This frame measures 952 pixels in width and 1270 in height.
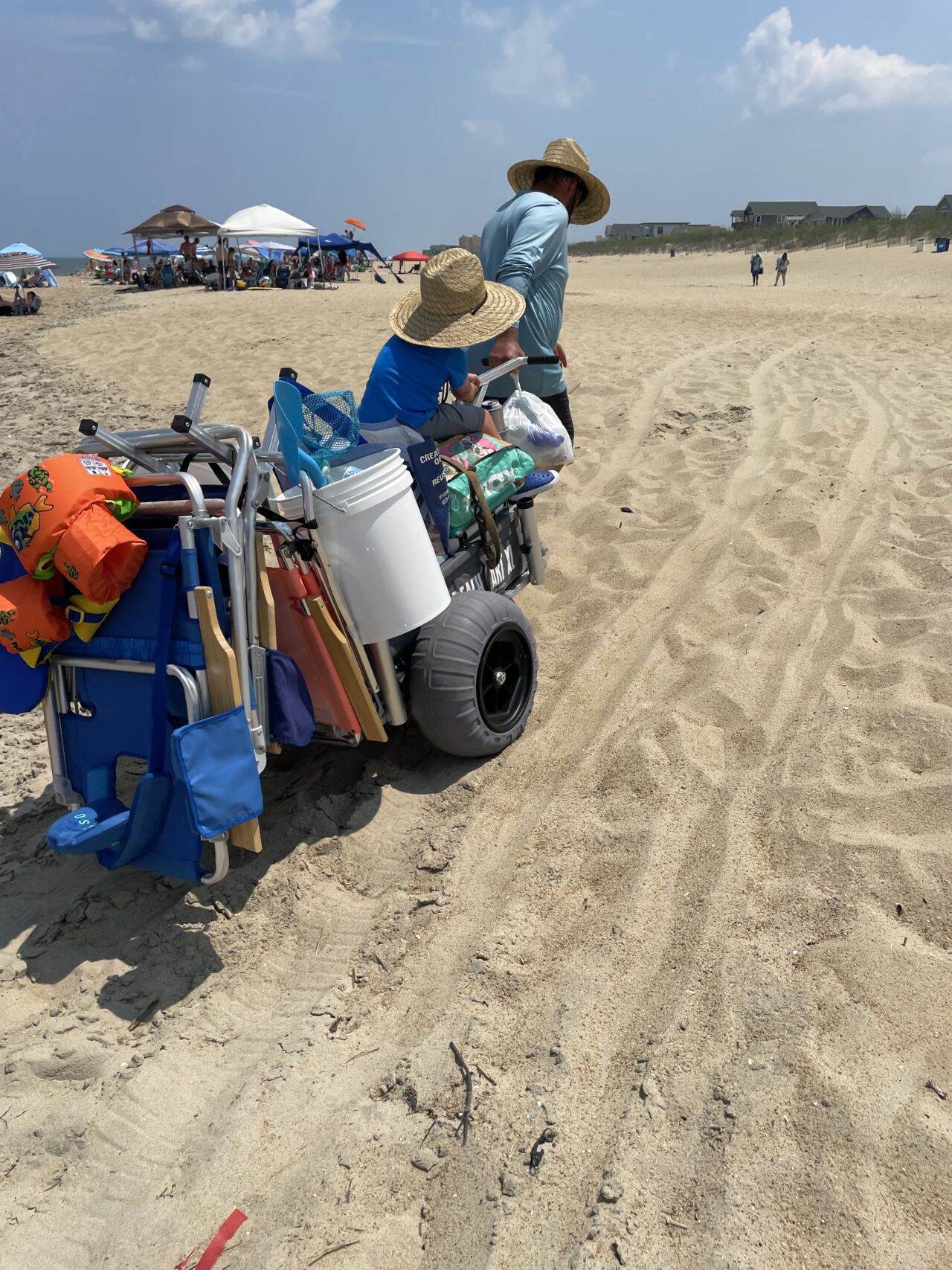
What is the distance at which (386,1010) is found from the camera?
7.96 feet

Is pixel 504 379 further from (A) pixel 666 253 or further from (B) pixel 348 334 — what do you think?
(A) pixel 666 253

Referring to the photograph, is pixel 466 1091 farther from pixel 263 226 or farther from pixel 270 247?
pixel 270 247

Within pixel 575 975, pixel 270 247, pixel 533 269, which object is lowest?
pixel 575 975

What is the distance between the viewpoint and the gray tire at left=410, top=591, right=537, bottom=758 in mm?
3084

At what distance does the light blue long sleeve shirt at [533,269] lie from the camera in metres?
4.29

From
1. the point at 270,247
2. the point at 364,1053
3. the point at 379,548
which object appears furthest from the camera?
the point at 270,247

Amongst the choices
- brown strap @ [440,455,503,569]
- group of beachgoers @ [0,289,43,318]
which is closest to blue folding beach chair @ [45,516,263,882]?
brown strap @ [440,455,503,569]

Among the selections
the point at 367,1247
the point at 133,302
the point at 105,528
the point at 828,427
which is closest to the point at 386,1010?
the point at 367,1247

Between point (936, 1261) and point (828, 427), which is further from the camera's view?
point (828, 427)

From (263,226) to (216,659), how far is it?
25.6 metres

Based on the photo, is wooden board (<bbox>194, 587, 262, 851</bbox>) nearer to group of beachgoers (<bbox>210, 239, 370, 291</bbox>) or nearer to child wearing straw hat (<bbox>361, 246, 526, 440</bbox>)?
child wearing straw hat (<bbox>361, 246, 526, 440</bbox>)

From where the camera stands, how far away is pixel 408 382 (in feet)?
11.7

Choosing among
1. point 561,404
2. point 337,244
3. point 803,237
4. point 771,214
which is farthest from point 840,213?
point 561,404

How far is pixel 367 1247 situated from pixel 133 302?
76.5 feet
